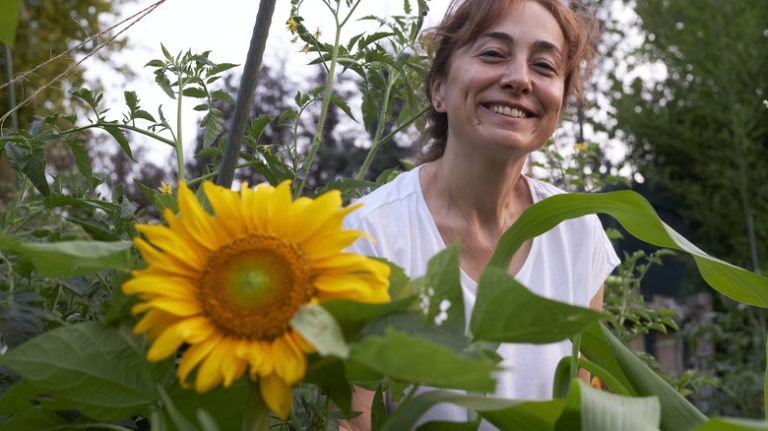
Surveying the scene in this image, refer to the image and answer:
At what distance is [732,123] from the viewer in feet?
20.0

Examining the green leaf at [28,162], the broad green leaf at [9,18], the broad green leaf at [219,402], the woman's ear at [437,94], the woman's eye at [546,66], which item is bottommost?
the broad green leaf at [219,402]

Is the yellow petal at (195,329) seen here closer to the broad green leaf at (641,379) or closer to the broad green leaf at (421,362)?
the broad green leaf at (421,362)

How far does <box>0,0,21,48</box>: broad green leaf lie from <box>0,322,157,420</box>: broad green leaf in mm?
195

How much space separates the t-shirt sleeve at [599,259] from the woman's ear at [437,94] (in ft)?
1.19

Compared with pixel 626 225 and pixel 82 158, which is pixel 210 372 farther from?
pixel 82 158

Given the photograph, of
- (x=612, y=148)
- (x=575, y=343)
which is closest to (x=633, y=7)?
(x=612, y=148)

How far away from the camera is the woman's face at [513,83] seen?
1.51m

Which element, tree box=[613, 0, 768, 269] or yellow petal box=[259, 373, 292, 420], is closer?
yellow petal box=[259, 373, 292, 420]

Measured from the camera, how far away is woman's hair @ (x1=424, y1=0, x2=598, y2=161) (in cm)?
158

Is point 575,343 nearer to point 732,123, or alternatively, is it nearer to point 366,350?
point 366,350

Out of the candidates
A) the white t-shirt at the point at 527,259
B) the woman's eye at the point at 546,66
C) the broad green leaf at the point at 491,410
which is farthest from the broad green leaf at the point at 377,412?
the woman's eye at the point at 546,66

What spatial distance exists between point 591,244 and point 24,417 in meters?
1.20

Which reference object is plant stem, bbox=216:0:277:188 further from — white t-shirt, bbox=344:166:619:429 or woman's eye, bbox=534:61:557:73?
woman's eye, bbox=534:61:557:73

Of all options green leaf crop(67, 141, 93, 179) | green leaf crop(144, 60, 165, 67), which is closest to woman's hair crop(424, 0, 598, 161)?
green leaf crop(144, 60, 165, 67)
